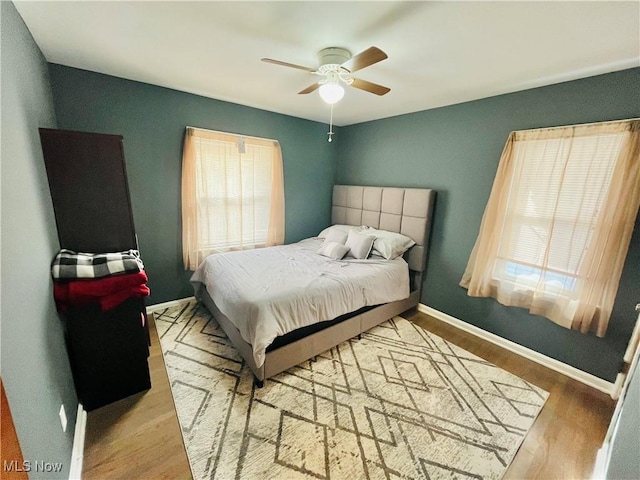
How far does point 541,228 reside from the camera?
7.72ft

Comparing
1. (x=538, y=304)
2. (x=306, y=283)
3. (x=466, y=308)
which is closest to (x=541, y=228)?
(x=538, y=304)

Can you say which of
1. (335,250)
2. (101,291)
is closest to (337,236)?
(335,250)

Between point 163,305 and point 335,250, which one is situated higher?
point 335,250

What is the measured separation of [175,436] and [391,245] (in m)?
2.61

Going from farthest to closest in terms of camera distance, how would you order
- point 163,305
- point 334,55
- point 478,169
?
point 163,305
point 478,169
point 334,55

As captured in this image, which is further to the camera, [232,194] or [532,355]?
[232,194]

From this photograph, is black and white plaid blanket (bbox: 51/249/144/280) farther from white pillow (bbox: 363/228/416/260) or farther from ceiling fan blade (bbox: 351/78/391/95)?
white pillow (bbox: 363/228/416/260)

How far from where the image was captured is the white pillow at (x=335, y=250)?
124 inches

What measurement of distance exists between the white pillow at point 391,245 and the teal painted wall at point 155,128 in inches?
69.2

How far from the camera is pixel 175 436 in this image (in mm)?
1627

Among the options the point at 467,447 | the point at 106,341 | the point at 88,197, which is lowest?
the point at 467,447

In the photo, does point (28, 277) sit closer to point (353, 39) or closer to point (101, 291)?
point (101, 291)

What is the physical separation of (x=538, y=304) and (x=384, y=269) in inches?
55.4

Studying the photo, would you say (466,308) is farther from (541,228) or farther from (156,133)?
(156,133)
